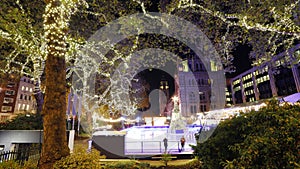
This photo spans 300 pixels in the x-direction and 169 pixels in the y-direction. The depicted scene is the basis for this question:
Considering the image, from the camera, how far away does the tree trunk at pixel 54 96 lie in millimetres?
5188

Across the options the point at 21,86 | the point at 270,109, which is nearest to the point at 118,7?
the point at 270,109

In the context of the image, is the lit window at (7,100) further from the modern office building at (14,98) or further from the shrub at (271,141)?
the shrub at (271,141)

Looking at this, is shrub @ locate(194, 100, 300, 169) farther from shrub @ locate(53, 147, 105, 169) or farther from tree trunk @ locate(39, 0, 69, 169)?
tree trunk @ locate(39, 0, 69, 169)

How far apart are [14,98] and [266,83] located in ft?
285

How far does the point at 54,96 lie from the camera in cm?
552

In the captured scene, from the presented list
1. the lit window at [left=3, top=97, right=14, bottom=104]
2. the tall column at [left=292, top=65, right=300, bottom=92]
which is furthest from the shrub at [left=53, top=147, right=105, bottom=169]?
the tall column at [left=292, top=65, right=300, bottom=92]

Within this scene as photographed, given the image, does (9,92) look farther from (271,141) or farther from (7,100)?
(271,141)

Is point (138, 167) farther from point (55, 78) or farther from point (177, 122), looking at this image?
point (177, 122)

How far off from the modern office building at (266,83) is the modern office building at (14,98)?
67060 millimetres

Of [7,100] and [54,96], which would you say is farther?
[7,100]

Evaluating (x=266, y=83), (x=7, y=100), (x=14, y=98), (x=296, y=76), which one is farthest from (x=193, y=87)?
(x=7, y=100)

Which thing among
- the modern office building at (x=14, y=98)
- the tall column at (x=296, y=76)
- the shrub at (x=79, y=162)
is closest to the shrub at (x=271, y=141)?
the shrub at (x=79, y=162)

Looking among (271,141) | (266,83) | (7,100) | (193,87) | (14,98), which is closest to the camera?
(271,141)

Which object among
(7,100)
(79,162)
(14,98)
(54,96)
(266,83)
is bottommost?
(79,162)
